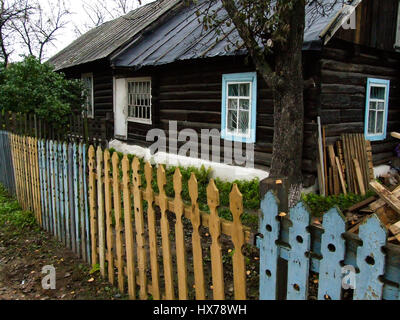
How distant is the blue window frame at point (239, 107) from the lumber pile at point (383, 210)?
2.74m

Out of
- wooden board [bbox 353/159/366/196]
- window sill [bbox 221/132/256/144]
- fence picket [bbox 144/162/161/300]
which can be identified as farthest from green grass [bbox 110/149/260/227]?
fence picket [bbox 144/162/161/300]

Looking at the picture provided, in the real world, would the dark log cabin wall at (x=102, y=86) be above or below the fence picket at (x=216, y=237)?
above

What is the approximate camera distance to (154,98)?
10.5 m

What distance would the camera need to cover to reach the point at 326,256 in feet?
5.99

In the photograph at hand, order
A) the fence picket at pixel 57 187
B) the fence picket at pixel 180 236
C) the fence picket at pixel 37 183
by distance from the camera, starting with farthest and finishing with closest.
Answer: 1. the fence picket at pixel 37 183
2. the fence picket at pixel 57 187
3. the fence picket at pixel 180 236

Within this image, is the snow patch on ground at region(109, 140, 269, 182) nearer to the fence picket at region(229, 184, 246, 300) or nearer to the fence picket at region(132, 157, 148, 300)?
the fence picket at region(132, 157, 148, 300)

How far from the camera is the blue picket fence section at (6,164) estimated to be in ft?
22.6

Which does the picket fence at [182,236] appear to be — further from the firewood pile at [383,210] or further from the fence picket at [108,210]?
the firewood pile at [383,210]

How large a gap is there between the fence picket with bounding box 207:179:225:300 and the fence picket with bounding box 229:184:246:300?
140 millimetres

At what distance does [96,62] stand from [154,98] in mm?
3373

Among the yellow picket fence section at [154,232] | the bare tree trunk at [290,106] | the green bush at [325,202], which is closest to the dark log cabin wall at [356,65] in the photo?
the green bush at [325,202]

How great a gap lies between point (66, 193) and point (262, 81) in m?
4.78

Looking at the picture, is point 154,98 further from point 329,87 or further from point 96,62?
point 329,87
